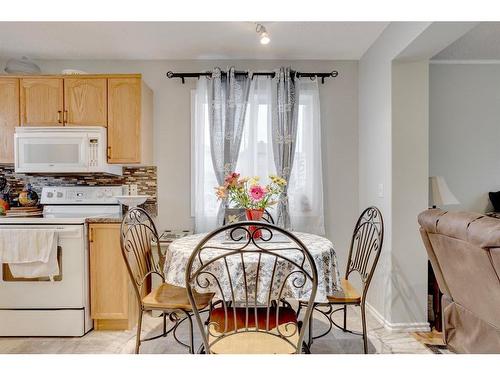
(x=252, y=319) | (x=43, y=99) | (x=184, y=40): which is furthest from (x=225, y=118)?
(x=252, y=319)

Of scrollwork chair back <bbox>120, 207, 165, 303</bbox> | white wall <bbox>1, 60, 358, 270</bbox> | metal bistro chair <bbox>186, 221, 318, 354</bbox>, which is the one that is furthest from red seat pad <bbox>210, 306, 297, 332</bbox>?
white wall <bbox>1, 60, 358, 270</bbox>

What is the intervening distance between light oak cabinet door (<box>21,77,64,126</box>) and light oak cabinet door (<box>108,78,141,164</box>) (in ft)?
1.46

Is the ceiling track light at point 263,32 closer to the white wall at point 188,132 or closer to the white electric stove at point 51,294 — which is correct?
the white wall at point 188,132

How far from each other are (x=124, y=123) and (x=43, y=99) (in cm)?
74

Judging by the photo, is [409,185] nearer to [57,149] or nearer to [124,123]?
[124,123]

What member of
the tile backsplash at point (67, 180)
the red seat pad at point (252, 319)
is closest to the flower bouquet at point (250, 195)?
the red seat pad at point (252, 319)

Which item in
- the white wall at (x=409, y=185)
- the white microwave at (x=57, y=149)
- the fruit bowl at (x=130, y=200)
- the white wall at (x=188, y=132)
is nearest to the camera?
the white wall at (x=409, y=185)

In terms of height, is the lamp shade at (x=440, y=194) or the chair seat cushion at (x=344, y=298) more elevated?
the lamp shade at (x=440, y=194)

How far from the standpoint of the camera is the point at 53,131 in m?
2.88

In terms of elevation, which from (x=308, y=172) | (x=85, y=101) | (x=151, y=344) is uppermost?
(x=85, y=101)

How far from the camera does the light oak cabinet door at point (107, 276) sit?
2635mm

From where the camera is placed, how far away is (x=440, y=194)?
2.98 metres

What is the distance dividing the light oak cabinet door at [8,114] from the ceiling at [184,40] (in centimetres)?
39
